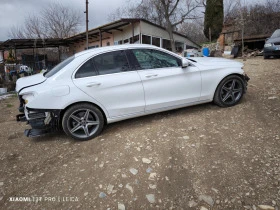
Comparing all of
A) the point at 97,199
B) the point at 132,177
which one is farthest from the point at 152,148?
the point at 97,199

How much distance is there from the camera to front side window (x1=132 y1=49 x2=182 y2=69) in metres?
→ 3.57

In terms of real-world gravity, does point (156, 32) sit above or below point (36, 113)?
above

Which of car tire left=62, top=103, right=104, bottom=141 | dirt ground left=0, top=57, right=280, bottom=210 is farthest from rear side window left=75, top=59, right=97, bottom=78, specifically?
dirt ground left=0, top=57, right=280, bottom=210

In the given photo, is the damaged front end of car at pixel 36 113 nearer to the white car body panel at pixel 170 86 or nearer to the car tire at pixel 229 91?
the white car body panel at pixel 170 86

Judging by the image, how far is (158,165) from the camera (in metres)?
2.58

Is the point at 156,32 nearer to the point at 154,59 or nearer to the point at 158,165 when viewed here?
the point at 154,59

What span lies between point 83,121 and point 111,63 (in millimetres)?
1186

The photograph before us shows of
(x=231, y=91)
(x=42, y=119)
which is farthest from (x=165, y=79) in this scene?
(x=42, y=119)

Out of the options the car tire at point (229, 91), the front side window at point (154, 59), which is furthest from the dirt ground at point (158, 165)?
the front side window at point (154, 59)

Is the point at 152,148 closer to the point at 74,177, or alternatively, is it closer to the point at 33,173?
the point at 74,177

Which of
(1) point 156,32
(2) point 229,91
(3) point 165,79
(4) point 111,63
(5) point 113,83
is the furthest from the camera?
(1) point 156,32

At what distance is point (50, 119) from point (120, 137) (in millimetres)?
1268

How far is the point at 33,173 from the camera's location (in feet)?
8.85

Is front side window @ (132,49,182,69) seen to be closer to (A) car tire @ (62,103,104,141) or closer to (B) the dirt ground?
(B) the dirt ground
